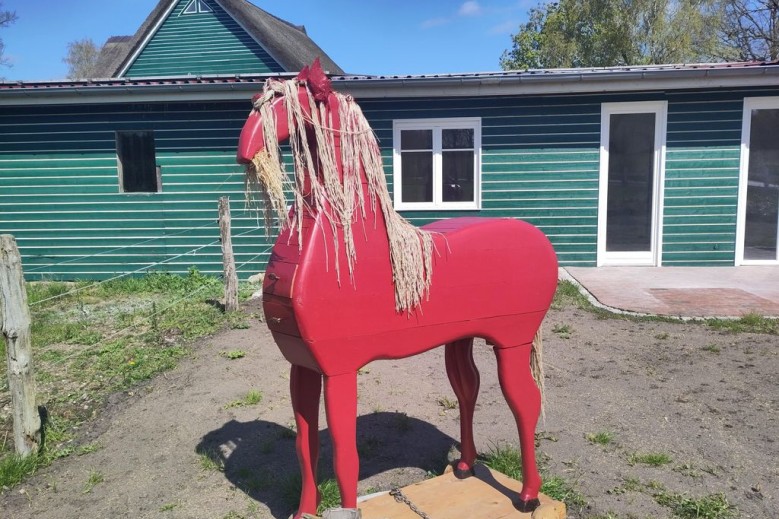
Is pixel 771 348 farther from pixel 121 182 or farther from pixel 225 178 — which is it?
pixel 121 182

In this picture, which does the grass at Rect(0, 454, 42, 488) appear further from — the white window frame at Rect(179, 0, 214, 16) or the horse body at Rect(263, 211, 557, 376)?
the white window frame at Rect(179, 0, 214, 16)

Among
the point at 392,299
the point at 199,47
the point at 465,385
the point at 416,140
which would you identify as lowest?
the point at 465,385

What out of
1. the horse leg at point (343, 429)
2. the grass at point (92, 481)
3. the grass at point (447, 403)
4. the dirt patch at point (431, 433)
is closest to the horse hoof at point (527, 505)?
the dirt patch at point (431, 433)

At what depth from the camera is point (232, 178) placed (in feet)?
31.8

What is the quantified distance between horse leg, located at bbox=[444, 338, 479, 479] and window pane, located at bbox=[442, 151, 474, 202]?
6678 millimetres

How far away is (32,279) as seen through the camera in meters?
10.0

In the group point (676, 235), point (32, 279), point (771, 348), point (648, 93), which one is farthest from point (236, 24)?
point (771, 348)

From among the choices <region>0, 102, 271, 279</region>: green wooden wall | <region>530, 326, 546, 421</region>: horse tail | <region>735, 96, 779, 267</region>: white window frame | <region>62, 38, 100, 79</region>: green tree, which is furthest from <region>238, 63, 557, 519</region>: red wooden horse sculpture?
<region>62, 38, 100, 79</region>: green tree

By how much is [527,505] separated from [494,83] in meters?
7.10

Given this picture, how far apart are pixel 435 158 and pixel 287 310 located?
7521mm

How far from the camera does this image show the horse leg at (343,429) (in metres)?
2.39

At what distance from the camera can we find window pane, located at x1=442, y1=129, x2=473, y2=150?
9.50 m

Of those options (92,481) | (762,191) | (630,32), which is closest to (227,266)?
(92,481)

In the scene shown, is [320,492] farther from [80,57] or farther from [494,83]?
[80,57]
